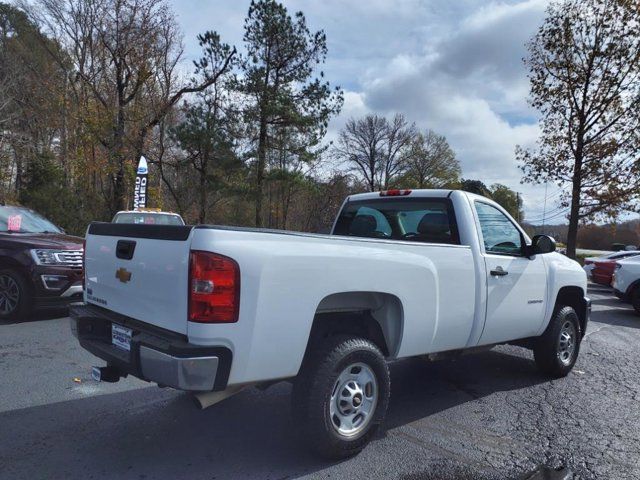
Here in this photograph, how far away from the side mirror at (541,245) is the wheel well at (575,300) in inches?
37.9

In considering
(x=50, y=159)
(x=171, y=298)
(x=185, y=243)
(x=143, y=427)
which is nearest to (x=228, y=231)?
(x=185, y=243)

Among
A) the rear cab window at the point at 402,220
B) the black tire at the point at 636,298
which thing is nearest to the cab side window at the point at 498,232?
the rear cab window at the point at 402,220

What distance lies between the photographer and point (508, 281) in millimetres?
4613

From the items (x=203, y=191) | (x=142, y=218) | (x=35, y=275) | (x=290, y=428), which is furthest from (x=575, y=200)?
(x=290, y=428)

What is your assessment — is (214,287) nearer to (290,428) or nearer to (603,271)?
(290,428)

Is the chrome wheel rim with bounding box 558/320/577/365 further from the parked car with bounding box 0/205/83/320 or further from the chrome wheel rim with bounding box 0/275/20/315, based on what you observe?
the chrome wheel rim with bounding box 0/275/20/315

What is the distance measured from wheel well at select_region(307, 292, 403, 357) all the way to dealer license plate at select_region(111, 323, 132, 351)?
1174 mm

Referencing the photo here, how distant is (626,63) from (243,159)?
18.6 m

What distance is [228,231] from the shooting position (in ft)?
9.12

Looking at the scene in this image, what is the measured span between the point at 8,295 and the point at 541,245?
24.5 ft

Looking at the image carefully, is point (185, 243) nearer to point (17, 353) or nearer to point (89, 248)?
point (89, 248)

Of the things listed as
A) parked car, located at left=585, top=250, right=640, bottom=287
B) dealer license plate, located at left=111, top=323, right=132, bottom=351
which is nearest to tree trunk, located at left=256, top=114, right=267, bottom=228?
parked car, located at left=585, top=250, right=640, bottom=287

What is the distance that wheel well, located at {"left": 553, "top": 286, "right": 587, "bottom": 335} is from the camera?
18.8 feet

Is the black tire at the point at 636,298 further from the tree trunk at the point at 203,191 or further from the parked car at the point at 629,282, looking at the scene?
the tree trunk at the point at 203,191
